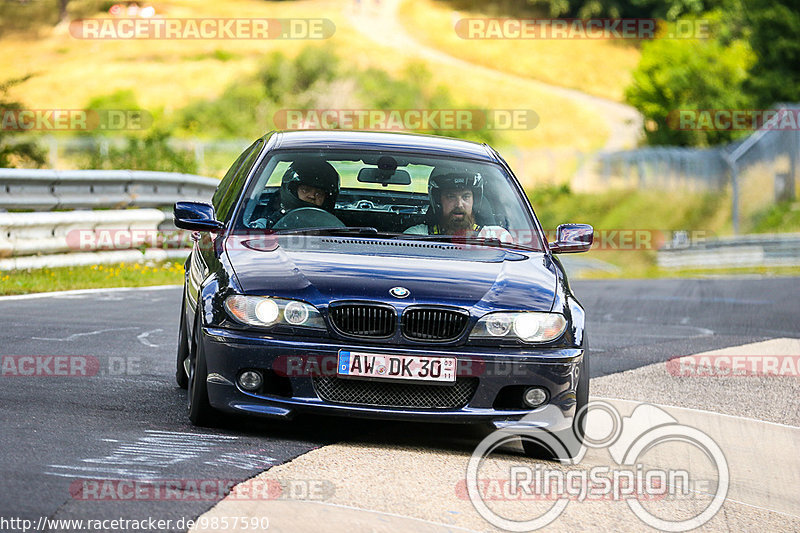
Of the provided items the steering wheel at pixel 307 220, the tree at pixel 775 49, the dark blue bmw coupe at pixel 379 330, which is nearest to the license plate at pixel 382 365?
the dark blue bmw coupe at pixel 379 330

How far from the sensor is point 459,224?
785 cm

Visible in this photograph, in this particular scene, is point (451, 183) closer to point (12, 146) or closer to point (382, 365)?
point (382, 365)

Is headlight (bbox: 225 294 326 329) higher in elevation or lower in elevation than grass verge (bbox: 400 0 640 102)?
lower

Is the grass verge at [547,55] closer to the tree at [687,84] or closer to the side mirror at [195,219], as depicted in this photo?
the tree at [687,84]

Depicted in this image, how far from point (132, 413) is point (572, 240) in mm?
2609

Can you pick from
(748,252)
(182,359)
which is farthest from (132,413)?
(748,252)

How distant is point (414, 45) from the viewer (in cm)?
9594

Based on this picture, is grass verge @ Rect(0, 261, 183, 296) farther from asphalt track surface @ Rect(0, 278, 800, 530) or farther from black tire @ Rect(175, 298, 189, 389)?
black tire @ Rect(175, 298, 189, 389)

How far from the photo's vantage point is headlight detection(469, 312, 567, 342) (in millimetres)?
6535

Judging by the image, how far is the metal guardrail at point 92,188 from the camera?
49.0ft

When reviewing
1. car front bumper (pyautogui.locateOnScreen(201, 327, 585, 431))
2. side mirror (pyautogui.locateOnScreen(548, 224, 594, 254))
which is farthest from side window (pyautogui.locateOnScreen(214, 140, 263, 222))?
side mirror (pyautogui.locateOnScreen(548, 224, 594, 254))

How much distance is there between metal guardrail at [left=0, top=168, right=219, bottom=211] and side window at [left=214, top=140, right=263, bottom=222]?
680 centimetres

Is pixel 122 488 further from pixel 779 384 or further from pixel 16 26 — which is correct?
pixel 16 26

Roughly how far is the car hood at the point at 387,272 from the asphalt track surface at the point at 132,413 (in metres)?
0.75
